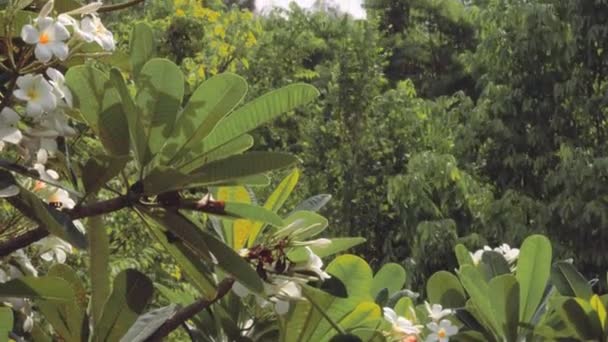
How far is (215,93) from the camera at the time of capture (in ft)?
Result: 2.78

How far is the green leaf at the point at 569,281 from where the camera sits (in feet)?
4.33

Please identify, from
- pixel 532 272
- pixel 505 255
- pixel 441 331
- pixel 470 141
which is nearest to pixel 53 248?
pixel 441 331

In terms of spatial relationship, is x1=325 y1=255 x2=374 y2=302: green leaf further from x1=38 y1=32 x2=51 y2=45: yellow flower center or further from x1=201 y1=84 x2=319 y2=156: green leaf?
x1=38 y1=32 x2=51 y2=45: yellow flower center

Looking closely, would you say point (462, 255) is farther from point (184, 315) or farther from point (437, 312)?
point (184, 315)

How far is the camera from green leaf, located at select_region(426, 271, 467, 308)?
135cm

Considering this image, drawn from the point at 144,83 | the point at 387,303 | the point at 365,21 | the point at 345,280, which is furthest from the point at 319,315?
the point at 365,21

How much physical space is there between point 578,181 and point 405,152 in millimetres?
1328

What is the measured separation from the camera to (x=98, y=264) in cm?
96

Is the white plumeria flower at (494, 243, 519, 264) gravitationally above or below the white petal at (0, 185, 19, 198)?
below

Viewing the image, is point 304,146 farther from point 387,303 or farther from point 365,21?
point 387,303

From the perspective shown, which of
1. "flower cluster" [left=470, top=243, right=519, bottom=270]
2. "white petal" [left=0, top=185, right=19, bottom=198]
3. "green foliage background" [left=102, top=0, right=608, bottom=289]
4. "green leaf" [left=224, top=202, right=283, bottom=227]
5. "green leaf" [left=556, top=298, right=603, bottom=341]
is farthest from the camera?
"green foliage background" [left=102, top=0, right=608, bottom=289]

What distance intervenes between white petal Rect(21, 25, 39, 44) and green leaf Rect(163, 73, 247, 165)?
139 mm

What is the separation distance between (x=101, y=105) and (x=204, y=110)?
0.09m

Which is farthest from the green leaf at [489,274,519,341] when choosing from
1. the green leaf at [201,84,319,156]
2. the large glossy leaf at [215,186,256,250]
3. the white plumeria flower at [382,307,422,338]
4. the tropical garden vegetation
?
the green leaf at [201,84,319,156]
